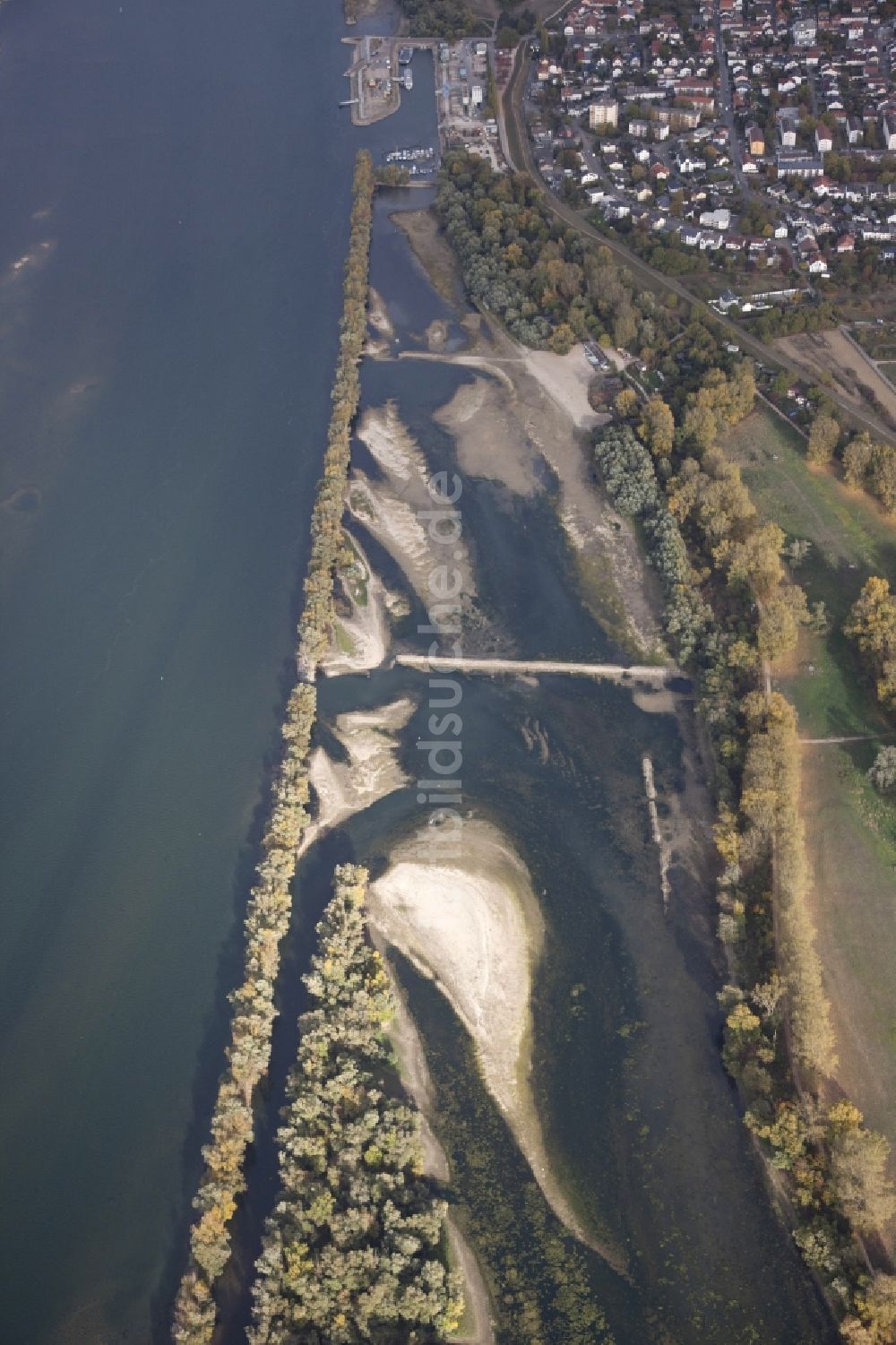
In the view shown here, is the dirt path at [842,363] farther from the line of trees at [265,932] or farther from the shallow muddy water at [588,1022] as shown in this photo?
the line of trees at [265,932]

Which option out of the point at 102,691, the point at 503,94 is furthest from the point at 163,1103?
Result: the point at 503,94

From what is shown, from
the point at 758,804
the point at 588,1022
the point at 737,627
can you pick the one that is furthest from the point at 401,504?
the point at 588,1022

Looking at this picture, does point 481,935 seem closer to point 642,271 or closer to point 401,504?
point 401,504

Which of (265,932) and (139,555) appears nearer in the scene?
(265,932)

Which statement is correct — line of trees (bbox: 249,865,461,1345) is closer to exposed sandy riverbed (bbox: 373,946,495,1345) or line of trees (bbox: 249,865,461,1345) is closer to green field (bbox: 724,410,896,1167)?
exposed sandy riverbed (bbox: 373,946,495,1345)

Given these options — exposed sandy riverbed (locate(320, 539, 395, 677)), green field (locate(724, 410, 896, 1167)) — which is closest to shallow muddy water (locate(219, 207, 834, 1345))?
exposed sandy riverbed (locate(320, 539, 395, 677))

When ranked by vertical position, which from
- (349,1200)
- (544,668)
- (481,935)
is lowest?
(349,1200)

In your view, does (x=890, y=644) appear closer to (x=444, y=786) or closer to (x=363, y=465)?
(x=444, y=786)
